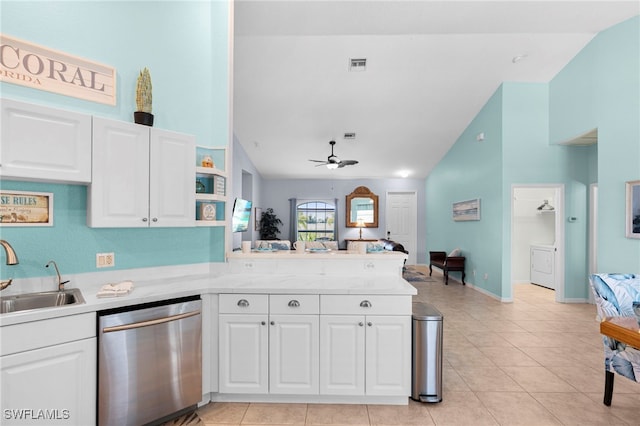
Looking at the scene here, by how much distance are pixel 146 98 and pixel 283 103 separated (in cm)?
367

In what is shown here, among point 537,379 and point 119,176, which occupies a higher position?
point 119,176

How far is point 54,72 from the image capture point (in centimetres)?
218

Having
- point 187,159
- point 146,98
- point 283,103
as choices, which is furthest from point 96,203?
point 283,103

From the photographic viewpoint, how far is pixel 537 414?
2256 mm

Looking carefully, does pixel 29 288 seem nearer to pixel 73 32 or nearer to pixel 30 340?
pixel 30 340

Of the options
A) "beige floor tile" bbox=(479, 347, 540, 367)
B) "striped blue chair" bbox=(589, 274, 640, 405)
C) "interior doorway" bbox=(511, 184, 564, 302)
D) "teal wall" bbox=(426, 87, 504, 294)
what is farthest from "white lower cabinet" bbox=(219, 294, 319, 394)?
"interior doorway" bbox=(511, 184, 564, 302)

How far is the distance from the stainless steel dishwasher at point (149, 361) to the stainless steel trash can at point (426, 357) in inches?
62.3

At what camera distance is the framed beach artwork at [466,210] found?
617cm

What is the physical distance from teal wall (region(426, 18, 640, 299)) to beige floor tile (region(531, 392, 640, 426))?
237 centimetres

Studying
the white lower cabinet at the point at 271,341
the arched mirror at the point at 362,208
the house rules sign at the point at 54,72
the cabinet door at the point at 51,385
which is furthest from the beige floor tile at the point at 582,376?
the arched mirror at the point at 362,208

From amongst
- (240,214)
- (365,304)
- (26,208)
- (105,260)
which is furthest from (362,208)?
(26,208)

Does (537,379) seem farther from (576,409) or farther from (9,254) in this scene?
(9,254)

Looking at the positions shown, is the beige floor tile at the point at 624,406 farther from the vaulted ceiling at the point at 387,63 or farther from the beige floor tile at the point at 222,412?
the vaulted ceiling at the point at 387,63

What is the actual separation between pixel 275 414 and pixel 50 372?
139 cm
